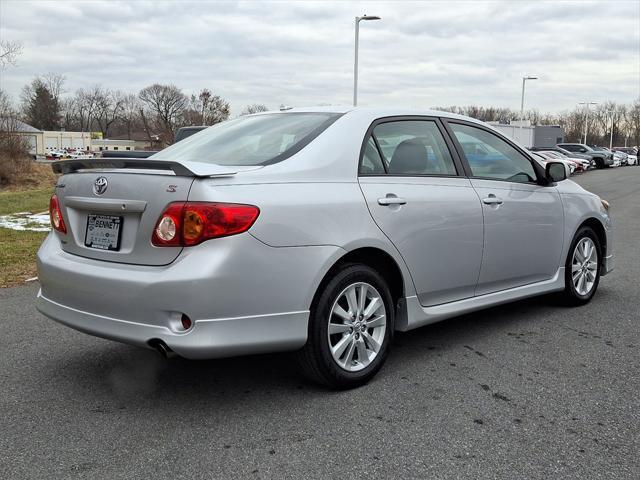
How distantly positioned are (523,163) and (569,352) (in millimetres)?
1556

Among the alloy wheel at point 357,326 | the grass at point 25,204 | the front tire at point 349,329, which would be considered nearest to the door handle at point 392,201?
the front tire at point 349,329

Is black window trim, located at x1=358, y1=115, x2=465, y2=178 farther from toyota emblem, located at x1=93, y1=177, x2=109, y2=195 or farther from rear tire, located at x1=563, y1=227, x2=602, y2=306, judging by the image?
rear tire, located at x1=563, y1=227, x2=602, y2=306

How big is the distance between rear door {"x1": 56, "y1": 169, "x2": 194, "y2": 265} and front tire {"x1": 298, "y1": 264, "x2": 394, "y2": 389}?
87cm

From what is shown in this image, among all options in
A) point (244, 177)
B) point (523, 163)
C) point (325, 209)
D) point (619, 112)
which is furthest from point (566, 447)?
point (619, 112)

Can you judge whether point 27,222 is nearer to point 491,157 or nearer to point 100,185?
point 100,185

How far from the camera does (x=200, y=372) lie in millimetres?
3891

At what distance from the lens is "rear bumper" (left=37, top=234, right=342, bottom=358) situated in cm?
297

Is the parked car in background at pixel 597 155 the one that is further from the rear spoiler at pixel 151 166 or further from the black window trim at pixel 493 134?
the rear spoiler at pixel 151 166

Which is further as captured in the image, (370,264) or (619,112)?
(619,112)

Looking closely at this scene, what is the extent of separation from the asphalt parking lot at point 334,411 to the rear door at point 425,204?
0.57 meters

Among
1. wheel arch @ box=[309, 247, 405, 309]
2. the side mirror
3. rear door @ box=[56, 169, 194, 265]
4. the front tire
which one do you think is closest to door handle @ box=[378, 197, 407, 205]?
wheel arch @ box=[309, 247, 405, 309]

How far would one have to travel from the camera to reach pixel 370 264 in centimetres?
372

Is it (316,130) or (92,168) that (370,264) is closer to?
(316,130)

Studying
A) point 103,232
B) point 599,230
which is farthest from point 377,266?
point 599,230
